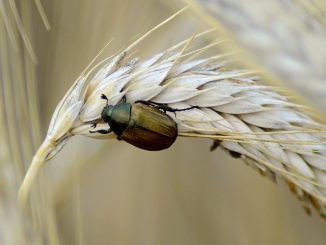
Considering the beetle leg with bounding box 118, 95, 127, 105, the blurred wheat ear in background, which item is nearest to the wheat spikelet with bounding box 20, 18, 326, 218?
the beetle leg with bounding box 118, 95, 127, 105

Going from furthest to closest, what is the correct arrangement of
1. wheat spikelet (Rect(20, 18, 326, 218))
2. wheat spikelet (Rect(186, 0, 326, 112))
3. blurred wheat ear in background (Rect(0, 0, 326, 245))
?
blurred wheat ear in background (Rect(0, 0, 326, 245))
wheat spikelet (Rect(20, 18, 326, 218))
wheat spikelet (Rect(186, 0, 326, 112))

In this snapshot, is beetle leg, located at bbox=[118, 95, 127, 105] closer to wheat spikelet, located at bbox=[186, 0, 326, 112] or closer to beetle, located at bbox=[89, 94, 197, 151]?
beetle, located at bbox=[89, 94, 197, 151]

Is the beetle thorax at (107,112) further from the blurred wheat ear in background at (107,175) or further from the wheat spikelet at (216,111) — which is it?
the blurred wheat ear in background at (107,175)

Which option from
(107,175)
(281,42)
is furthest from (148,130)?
(107,175)

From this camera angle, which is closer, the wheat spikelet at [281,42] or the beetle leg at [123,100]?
the wheat spikelet at [281,42]

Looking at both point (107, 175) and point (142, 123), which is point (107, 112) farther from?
point (107, 175)

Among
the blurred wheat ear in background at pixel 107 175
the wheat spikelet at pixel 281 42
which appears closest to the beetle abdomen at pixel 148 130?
the blurred wheat ear in background at pixel 107 175

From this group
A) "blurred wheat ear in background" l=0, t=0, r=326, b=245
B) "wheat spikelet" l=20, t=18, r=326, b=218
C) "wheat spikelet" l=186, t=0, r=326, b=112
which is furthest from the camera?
"blurred wheat ear in background" l=0, t=0, r=326, b=245
